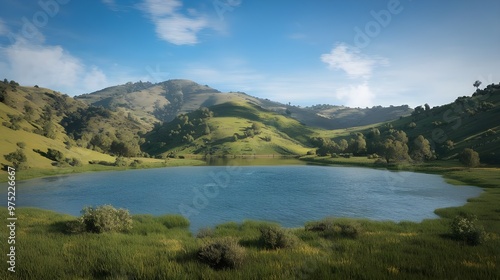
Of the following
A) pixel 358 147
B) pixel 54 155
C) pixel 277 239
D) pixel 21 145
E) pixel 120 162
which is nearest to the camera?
pixel 277 239

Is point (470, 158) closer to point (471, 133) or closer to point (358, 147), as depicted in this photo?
point (471, 133)

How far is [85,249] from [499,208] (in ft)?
166

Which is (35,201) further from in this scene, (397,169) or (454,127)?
(454,127)

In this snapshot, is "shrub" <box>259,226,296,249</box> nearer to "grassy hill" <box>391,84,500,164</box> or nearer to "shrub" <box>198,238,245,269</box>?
"shrub" <box>198,238,245,269</box>

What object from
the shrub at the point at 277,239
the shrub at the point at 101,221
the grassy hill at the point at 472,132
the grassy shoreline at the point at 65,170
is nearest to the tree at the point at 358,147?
the grassy hill at the point at 472,132

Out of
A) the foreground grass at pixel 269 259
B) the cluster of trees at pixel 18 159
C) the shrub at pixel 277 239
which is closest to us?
the foreground grass at pixel 269 259

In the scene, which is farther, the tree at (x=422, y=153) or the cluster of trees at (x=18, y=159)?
the tree at (x=422, y=153)

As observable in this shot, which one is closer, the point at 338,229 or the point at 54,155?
the point at 338,229

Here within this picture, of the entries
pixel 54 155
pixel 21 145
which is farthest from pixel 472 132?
pixel 21 145

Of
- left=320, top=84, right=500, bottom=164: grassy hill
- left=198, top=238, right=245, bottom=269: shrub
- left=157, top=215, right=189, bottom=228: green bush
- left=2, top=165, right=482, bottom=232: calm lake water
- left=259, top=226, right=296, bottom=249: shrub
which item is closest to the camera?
left=198, top=238, right=245, bottom=269: shrub

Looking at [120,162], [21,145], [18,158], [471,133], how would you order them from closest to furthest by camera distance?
[18,158] < [21,145] < [120,162] < [471,133]

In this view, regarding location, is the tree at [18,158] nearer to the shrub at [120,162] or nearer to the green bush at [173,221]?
the shrub at [120,162]

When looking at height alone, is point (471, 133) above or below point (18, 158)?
above

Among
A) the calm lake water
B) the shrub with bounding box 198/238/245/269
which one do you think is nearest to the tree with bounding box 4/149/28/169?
the calm lake water
